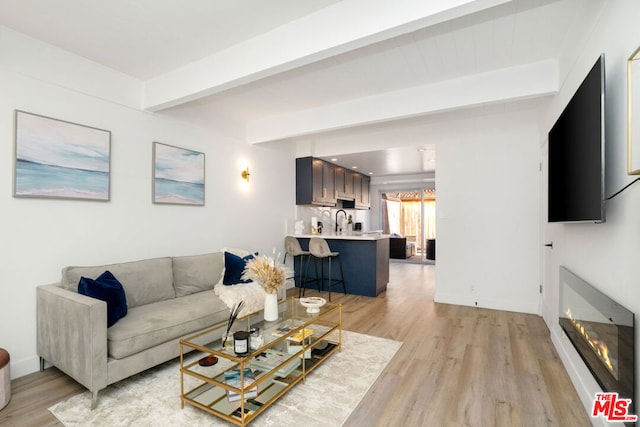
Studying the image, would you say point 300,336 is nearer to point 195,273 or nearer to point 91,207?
point 195,273

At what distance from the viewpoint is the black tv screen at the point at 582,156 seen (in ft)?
5.23

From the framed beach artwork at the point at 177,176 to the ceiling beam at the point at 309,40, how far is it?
0.59 meters

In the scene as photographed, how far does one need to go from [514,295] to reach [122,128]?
5.11m

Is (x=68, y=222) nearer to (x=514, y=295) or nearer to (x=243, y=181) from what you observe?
(x=243, y=181)

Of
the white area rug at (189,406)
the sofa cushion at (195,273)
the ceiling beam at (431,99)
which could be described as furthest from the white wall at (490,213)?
the sofa cushion at (195,273)

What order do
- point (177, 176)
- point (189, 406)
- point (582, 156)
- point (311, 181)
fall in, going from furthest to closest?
1. point (311, 181)
2. point (177, 176)
3. point (189, 406)
4. point (582, 156)

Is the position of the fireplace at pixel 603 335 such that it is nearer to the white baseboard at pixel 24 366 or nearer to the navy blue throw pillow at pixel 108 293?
the navy blue throw pillow at pixel 108 293

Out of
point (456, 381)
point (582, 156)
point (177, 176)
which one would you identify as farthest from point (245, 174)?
point (582, 156)

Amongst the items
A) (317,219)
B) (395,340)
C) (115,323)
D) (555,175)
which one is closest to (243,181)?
(317,219)

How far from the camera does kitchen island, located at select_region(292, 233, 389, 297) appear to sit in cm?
505

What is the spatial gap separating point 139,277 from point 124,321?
59cm

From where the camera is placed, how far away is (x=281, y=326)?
248 centimetres

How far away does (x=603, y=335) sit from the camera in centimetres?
168

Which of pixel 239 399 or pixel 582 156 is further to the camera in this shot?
pixel 239 399
